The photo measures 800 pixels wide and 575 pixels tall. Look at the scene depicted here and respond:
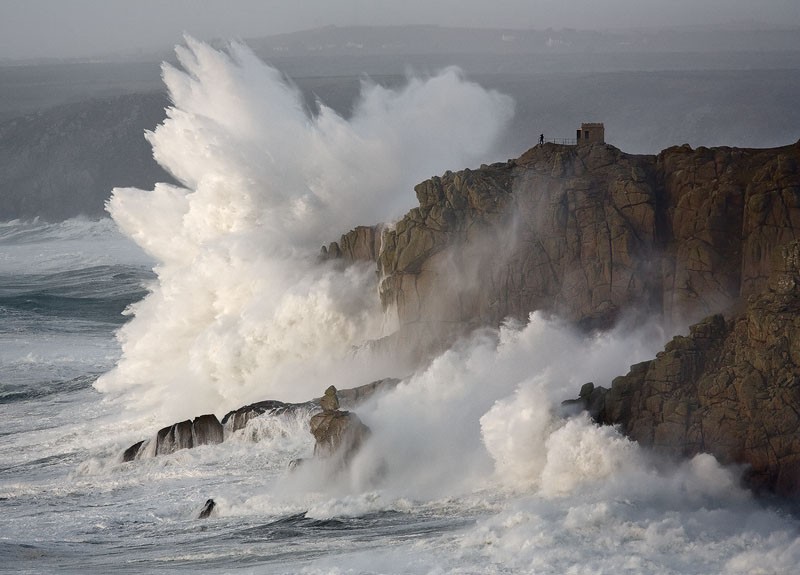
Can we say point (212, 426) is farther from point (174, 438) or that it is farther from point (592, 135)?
point (592, 135)

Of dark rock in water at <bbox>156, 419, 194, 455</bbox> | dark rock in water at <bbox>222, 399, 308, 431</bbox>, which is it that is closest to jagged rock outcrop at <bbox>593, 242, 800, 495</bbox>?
dark rock in water at <bbox>222, 399, 308, 431</bbox>

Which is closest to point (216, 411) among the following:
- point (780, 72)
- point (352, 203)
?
point (352, 203)

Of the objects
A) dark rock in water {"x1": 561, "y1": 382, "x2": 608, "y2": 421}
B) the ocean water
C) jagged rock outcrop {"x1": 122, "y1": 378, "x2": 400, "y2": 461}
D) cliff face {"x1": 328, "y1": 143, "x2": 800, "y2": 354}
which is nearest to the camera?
the ocean water

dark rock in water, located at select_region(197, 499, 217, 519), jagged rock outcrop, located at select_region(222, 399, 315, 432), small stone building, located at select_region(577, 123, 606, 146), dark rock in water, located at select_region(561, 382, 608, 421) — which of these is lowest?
dark rock in water, located at select_region(197, 499, 217, 519)

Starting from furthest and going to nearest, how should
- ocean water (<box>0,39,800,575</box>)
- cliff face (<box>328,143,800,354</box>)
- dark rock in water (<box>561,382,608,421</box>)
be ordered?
cliff face (<box>328,143,800,354</box>) < dark rock in water (<box>561,382,608,421</box>) < ocean water (<box>0,39,800,575</box>)

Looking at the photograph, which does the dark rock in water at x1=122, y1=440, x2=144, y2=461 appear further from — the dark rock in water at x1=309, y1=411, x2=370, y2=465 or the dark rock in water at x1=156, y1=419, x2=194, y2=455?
the dark rock in water at x1=309, y1=411, x2=370, y2=465
